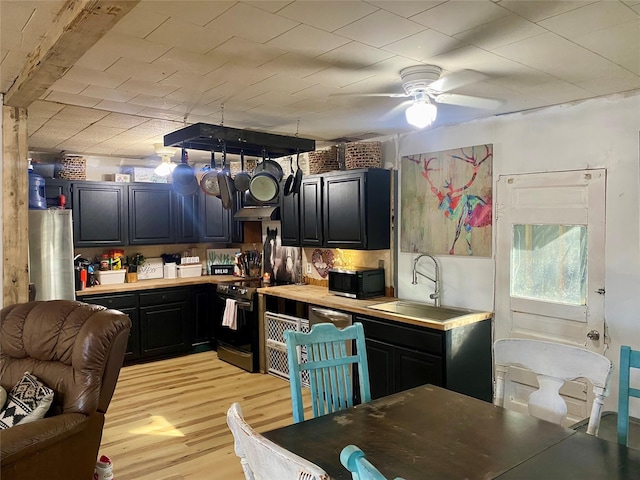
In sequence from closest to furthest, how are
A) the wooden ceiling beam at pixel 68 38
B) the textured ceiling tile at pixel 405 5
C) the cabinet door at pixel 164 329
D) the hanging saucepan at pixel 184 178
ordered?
1. the wooden ceiling beam at pixel 68 38
2. the textured ceiling tile at pixel 405 5
3. the hanging saucepan at pixel 184 178
4. the cabinet door at pixel 164 329

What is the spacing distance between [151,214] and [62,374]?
3.58 meters

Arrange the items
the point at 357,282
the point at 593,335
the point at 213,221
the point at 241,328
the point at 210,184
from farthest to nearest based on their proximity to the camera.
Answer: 1. the point at 213,221
2. the point at 241,328
3. the point at 357,282
4. the point at 210,184
5. the point at 593,335

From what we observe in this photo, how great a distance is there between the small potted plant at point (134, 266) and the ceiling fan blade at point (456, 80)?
436cm

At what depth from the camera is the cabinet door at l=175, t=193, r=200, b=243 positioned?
19.9 ft

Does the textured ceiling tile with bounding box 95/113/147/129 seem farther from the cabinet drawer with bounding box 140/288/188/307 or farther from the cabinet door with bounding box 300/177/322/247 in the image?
the cabinet drawer with bounding box 140/288/188/307

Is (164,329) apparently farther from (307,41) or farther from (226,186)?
(307,41)

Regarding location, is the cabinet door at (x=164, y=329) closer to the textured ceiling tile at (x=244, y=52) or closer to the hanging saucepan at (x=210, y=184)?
the hanging saucepan at (x=210, y=184)

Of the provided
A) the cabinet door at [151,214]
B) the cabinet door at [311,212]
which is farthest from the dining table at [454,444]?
the cabinet door at [151,214]

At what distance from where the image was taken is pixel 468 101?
3211mm

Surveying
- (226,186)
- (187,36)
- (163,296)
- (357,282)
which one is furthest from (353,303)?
(187,36)

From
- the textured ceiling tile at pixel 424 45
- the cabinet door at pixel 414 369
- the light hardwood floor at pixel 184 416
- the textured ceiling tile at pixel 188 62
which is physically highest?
the textured ceiling tile at pixel 188 62

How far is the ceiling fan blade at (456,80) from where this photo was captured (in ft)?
8.64

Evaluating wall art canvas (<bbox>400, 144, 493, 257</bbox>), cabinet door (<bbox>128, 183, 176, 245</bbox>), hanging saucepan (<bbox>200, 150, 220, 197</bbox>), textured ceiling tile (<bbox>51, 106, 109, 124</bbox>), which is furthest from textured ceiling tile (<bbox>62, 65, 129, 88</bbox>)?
cabinet door (<bbox>128, 183, 176, 245</bbox>)

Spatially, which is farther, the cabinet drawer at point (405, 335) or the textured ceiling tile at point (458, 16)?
the cabinet drawer at point (405, 335)
